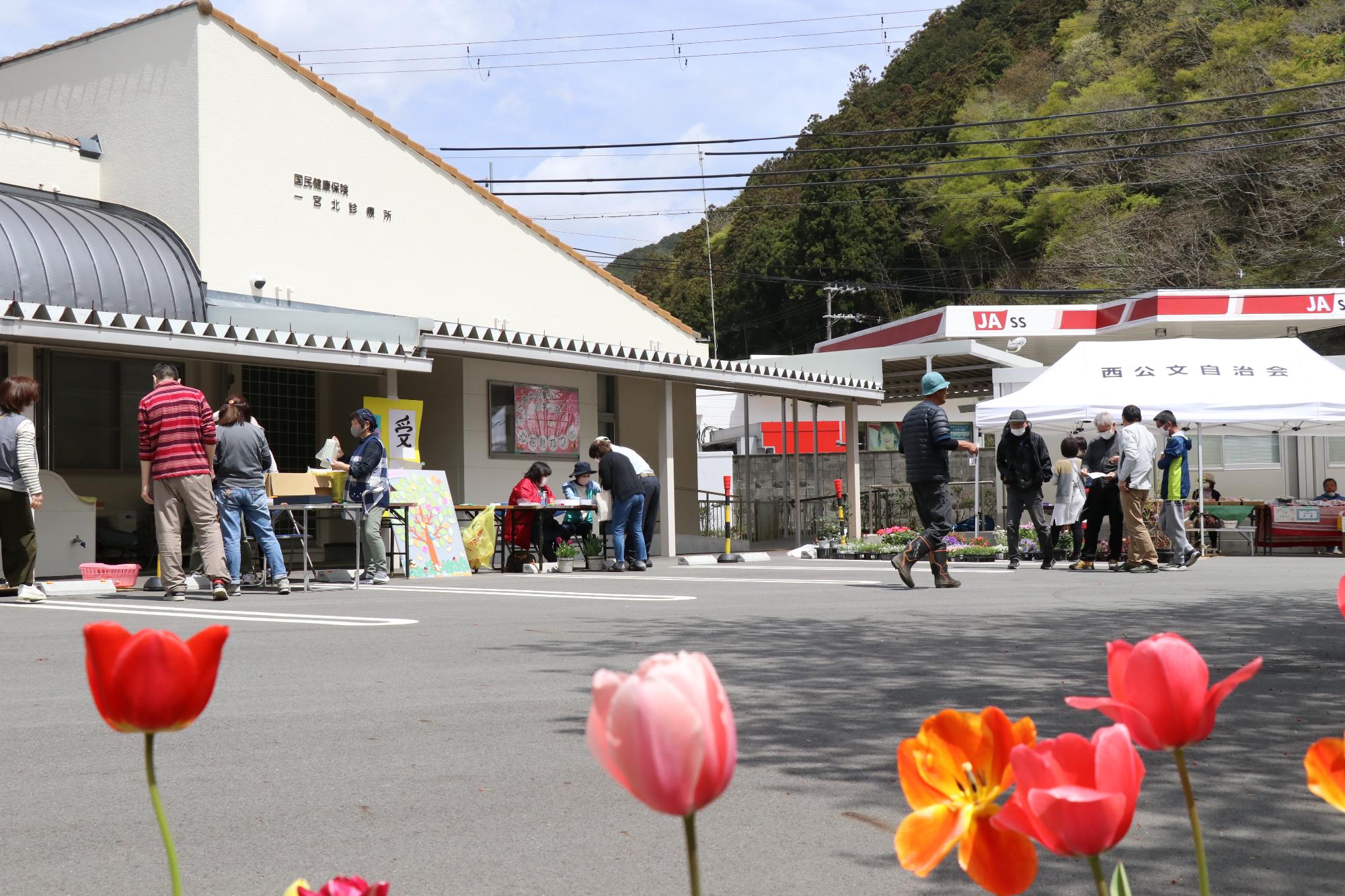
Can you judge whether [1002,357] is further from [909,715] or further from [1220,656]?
[909,715]

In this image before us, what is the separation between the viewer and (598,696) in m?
0.86

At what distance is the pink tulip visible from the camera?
0.82 metres

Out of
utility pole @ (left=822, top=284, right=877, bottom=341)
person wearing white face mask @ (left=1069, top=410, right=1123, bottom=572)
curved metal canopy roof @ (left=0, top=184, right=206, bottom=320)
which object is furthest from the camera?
utility pole @ (left=822, top=284, right=877, bottom=341)

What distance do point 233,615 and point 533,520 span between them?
721 centimetres

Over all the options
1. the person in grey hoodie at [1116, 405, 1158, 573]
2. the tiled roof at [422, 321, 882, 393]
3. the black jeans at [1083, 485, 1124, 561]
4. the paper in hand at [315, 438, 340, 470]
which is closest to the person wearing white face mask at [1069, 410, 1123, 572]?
the black jeans at [1083, 485, 1124, 561]

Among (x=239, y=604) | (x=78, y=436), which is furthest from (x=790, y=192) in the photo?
(x=239, y=604)

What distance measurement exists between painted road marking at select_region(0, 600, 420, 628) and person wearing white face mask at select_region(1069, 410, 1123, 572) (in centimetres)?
933

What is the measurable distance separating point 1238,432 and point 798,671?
20507 mm

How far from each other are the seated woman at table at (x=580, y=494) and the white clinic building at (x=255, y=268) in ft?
6.26

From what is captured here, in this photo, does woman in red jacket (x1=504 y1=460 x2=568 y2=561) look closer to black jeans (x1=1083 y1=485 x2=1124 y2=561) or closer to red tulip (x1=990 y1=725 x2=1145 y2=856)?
black jeans (x1=1083 y1=485 x2=1124 y2=561)

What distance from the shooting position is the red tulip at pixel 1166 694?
0.97 metres

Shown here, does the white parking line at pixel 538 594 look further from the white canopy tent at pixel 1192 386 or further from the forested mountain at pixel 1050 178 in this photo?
the forested mountain at pixel 1050 178

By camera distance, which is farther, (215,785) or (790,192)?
(790,192)

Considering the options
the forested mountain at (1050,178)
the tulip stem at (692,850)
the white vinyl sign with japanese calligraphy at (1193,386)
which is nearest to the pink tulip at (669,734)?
the tulip stem at (692,850)
